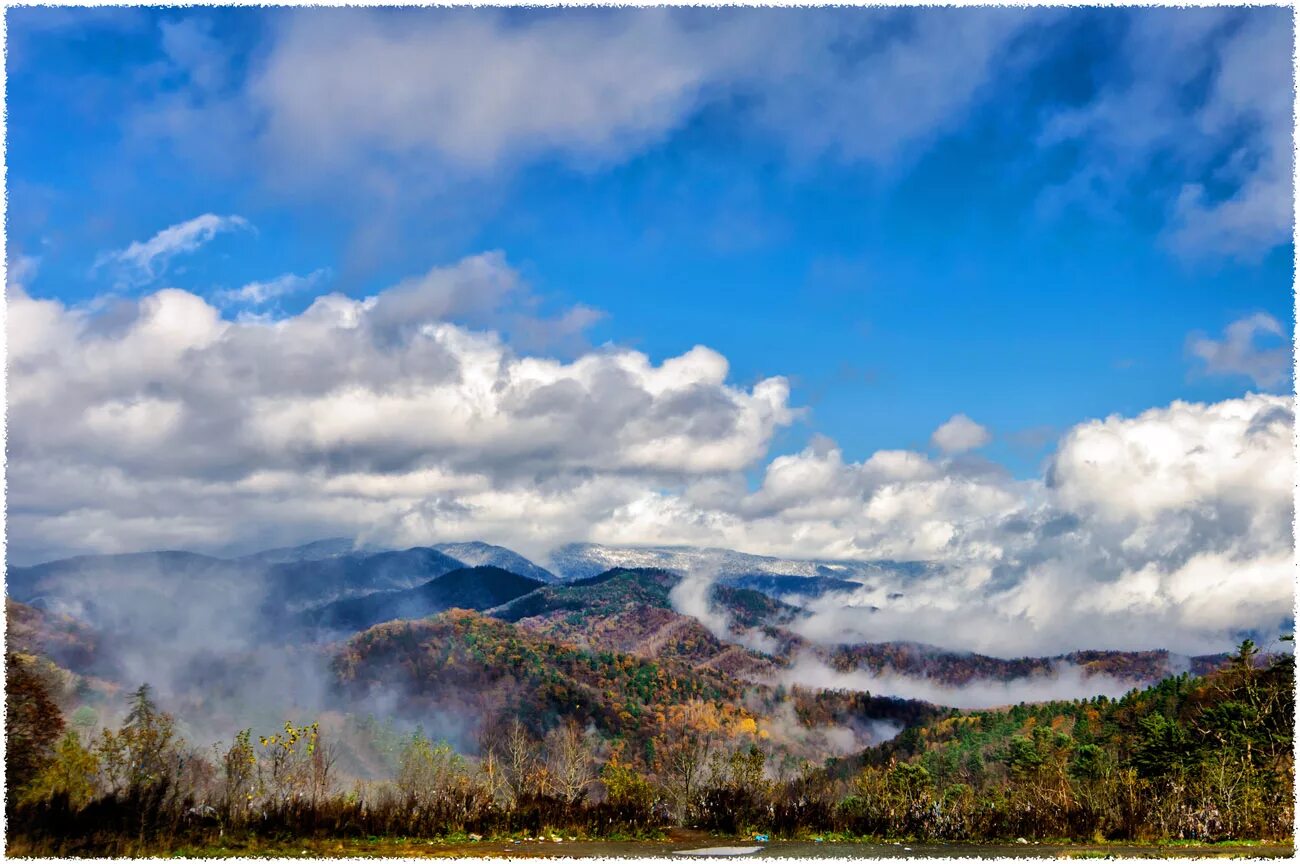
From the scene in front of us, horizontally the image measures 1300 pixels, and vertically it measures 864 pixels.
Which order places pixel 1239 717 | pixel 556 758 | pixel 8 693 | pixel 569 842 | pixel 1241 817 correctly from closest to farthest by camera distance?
pixel 569 842
pixel 8 693
pixel 1241 817
pixel 1239 717
pixel 556 758

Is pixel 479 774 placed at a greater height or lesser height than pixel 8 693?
lesser

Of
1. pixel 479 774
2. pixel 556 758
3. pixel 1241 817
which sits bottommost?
pixel 556 758

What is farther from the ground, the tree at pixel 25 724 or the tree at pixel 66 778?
the tree at pixel 25 724

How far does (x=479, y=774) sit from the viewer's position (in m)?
109

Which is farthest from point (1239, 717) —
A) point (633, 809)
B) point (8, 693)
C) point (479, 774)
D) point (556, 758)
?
point (556, 758)

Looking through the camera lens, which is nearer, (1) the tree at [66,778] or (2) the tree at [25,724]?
(1) the tree at [66,778]

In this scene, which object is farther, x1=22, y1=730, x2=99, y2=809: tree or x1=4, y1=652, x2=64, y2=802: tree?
x1=4, y1=652, x2=64, y2=802: tree

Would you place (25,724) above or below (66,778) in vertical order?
above

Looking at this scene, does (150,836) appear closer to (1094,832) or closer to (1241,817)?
(1094,832)

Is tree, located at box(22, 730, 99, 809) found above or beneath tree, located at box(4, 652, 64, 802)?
beneath

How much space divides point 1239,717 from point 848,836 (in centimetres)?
4293

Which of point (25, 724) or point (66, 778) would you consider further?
point (25, 724)

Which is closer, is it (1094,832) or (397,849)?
(397,849)

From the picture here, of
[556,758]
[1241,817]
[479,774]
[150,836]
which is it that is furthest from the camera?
[556,758]
